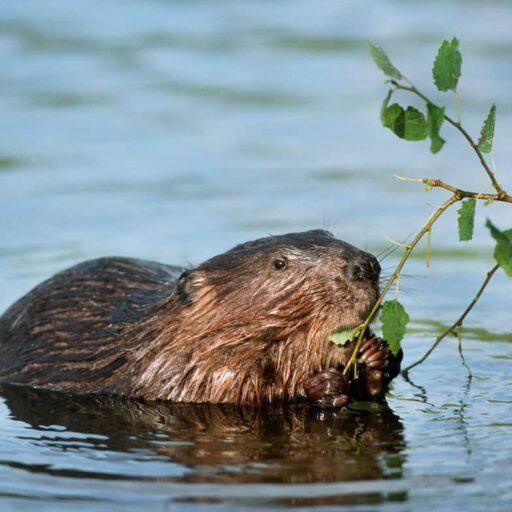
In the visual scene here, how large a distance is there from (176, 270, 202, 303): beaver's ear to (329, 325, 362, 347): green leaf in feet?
2.83

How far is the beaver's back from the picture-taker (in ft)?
28.2

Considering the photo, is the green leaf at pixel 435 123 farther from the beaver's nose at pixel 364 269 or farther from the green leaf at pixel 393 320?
the beaver's nose at pixel 364 269

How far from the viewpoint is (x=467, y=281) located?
10.7 m

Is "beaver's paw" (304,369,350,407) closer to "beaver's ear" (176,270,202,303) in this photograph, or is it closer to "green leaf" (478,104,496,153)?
"beaver's ear" (176,270,202,303)

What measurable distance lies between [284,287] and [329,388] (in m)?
0.58

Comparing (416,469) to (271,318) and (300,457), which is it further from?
(271,318)

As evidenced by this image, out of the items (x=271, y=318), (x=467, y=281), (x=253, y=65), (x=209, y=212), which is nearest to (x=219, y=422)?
(x=271, y=318)

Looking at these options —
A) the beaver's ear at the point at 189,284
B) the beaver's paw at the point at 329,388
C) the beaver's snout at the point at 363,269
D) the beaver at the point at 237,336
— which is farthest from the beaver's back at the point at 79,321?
the beaver's snout at the point at 363,269

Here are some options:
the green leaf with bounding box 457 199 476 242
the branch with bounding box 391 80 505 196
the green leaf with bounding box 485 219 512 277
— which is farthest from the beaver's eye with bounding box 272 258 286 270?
the green leaf with bounding box 485 219 512 277

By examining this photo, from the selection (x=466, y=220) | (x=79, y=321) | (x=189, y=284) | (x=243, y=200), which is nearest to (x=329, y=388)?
(x=189, y=284)

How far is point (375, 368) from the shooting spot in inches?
319

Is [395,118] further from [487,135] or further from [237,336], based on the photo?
[237,336]

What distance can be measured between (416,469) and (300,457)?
0.62 meters

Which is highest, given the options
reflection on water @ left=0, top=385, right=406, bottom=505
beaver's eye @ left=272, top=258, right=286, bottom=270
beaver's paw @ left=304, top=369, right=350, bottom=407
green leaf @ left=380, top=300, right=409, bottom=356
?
beaver's eye @ left=272, top=258, right=286, bottom=270
